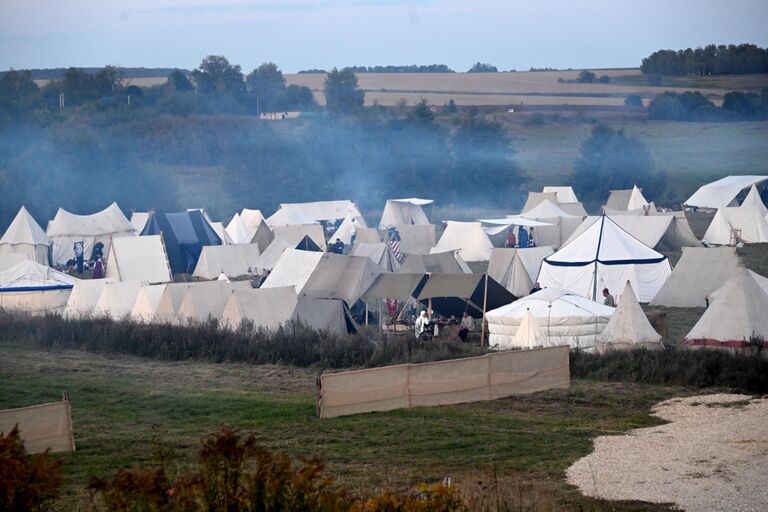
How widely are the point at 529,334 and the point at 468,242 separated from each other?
51.2 ft

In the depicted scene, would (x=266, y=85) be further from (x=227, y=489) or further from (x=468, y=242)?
(x=227, y=489)

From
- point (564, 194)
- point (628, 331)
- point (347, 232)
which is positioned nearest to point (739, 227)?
point (347, 232)

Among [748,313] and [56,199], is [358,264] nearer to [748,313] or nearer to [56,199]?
[748,313]

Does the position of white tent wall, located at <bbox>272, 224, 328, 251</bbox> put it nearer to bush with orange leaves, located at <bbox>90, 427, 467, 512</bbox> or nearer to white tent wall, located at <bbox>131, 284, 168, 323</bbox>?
white tent wall, located at <bbox>131, 284, 168, 323</bbox>

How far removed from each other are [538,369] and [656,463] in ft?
13.7

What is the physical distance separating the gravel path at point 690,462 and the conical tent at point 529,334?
183 inches

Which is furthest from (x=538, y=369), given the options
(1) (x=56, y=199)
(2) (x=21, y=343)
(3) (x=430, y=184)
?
(3) (x=430, y=184)

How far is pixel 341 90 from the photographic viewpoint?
292 ft

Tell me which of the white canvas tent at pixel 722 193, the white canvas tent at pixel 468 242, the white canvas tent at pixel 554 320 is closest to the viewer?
the white canvas tent at pixel 554 320

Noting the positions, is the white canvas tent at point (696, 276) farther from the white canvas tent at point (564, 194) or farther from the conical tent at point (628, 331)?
the white canvas tent at point (564, 194)

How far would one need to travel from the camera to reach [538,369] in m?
13.6

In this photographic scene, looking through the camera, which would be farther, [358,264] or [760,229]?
[760,229]

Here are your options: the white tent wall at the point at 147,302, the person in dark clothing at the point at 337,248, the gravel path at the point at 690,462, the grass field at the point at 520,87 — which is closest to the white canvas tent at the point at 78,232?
the person in dark clothing at the point at 337,248

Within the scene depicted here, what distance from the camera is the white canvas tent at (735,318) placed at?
607 inches
